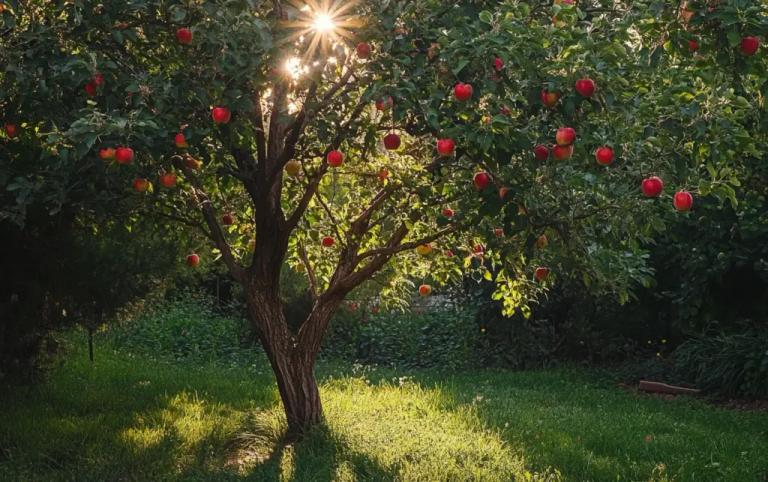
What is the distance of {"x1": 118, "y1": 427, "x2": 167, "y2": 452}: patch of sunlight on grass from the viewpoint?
6.44 meters

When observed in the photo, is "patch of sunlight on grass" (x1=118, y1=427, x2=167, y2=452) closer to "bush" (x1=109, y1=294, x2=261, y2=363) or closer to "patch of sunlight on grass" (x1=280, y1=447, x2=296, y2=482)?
"patch of sunlight on grass" (x1=280, y1=447, x2=296, y2=482)

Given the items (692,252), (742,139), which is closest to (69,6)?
(742,139)

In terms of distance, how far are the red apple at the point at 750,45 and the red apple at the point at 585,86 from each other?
2.00 ft

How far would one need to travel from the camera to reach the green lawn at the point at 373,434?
5727mm

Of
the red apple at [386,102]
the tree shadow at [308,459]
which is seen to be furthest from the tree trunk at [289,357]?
the red apple at [386,102]

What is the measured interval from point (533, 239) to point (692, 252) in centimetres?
565

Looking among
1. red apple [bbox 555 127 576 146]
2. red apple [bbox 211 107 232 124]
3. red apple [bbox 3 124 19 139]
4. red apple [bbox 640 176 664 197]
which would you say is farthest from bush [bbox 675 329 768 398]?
red apple [bbox 3 124 19 139]

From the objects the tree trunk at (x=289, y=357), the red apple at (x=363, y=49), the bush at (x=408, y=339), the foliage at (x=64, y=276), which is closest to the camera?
the red apple at (x=363, y=49)

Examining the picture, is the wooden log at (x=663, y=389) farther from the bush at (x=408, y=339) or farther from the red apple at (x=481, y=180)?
the red apple at (x=481, y=180)

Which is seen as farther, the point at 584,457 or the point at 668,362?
the point at 668,362

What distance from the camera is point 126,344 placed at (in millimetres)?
12562

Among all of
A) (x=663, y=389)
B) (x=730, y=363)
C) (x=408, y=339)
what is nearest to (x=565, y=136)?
(x=730, y=363)

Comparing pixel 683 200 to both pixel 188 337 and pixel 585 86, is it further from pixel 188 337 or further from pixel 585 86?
pixel 188 337

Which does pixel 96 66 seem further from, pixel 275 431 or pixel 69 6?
pixel 275 431
